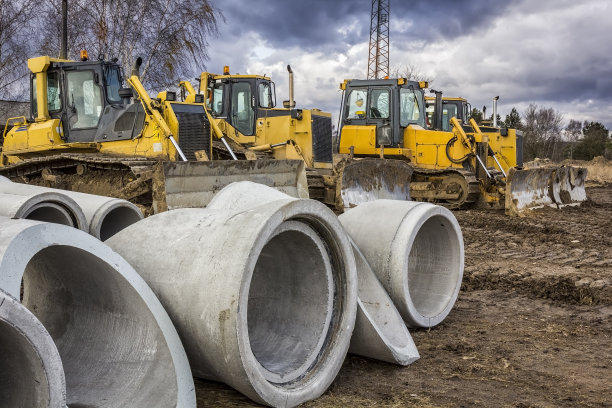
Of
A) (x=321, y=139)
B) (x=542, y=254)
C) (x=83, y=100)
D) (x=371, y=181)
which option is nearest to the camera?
(x=542, y=254)

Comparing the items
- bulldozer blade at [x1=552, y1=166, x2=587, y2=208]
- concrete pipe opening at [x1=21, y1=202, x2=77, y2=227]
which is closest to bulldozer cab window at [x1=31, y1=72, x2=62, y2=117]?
concrete pipe opening at [x1=21, y1=202, x2=77, y2=227]

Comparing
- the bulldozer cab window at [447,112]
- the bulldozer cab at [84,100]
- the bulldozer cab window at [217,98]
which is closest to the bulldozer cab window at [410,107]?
the bulldozer cab window at [217,98]

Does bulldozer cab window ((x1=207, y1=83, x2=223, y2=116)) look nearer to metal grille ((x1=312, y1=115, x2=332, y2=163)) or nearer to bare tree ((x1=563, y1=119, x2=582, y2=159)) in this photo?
metal grille ((x1=312, y1=115, x2=332, y2=163))

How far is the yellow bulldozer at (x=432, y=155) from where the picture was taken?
1341 centimetres

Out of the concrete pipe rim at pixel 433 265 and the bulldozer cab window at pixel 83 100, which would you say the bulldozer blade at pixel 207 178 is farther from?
the concrete pipe rim at pixel 433 265

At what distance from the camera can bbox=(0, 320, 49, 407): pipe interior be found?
221 cm

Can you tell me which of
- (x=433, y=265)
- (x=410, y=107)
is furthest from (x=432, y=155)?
(x=433, y=265)

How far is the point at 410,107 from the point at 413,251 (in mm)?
9849

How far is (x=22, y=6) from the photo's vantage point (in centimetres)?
2258

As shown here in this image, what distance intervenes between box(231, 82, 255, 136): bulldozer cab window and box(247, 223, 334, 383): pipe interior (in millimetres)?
10427

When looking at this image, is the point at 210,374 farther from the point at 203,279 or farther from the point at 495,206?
the point at 495,206

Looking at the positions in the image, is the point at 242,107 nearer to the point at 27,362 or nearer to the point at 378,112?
the point at 378,112

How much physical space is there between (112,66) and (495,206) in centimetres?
821

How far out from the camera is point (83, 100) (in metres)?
11.0
